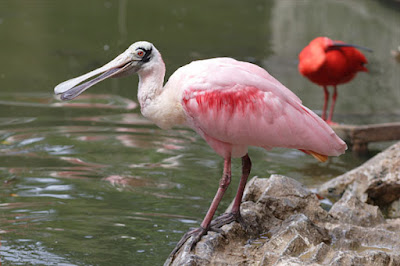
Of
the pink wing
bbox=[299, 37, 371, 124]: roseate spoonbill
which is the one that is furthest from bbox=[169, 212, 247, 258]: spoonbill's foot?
bbox=[299, 37, 371, 124]: roseate spoonbill

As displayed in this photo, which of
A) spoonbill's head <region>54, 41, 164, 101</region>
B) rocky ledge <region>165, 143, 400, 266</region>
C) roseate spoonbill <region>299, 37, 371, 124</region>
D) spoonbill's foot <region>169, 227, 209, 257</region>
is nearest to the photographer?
rocky ledge <region>165, 143, 400, 266</region>

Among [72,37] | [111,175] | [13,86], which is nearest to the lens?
[111,175]

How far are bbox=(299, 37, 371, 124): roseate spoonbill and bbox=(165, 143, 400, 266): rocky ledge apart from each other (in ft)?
7.88

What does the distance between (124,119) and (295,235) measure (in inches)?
162

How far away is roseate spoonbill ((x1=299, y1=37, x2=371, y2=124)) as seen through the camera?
712 centimetres

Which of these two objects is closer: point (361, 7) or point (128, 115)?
point (128, 115)

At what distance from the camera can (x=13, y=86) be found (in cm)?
855

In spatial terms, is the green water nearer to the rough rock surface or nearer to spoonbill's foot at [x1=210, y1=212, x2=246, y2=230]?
spoonbill's foot at [x1=210, y1=212, x2=246, y2=230]

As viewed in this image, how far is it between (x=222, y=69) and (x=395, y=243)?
1.33 meters

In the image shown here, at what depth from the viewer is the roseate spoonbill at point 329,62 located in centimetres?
712

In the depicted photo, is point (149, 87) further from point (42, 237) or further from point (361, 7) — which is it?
point (361, 7)

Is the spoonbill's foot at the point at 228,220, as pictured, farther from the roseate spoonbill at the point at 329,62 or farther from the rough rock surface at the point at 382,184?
the roseate spoonbill at the point at 329,62

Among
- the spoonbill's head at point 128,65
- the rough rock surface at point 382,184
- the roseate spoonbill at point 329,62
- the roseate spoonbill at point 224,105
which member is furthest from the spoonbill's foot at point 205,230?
the roseate spoonbill at point 329,62

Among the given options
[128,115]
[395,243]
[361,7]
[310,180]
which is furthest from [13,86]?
[361,7]
